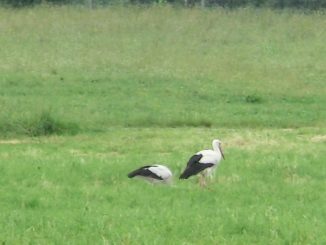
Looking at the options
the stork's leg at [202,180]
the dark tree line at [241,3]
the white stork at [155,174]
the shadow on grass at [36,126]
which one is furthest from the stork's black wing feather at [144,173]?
the dark tree line at [241,3]

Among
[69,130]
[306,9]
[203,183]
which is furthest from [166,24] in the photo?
[203,183]

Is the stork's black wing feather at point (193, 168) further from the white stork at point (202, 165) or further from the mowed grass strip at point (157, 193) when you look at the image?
the mowed grass strip at point (157, 193)

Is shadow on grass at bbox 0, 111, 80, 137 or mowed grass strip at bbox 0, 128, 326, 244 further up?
mowed grass strip at bbox 0, 128, 326, 244

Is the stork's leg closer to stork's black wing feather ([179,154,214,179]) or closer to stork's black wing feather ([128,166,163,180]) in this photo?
stork's black wing feather ([179,154,214,179])

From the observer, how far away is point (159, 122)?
16438 mm

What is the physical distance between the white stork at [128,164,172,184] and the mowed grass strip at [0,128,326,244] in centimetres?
10

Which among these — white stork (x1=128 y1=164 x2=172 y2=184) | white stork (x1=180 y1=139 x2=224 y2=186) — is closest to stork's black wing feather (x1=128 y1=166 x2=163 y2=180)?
white stork (x1=128 y1=164 x2=172 y2=184)

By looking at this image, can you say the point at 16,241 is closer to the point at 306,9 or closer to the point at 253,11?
the point at 253,11

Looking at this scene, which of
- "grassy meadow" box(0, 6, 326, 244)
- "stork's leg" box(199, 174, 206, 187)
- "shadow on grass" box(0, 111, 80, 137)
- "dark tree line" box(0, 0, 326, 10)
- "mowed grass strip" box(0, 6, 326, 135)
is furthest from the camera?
"dark tree line" box(0, 0, 326, 10)

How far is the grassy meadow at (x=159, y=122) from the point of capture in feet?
25.8

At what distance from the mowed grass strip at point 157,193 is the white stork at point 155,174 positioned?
10 centimetres

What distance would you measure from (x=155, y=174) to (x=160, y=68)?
11.9 metres

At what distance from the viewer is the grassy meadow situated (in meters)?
7.88

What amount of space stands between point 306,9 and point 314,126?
49.7ft
